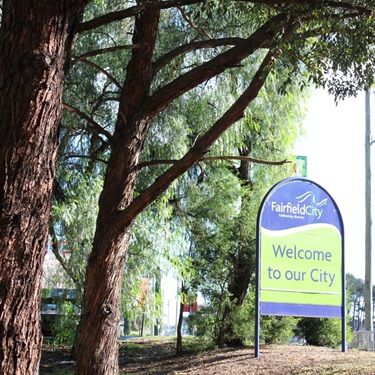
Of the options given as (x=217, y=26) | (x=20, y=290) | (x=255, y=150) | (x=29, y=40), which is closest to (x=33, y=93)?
(x=29, y=40)

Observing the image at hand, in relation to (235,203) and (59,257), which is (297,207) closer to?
(235,203)

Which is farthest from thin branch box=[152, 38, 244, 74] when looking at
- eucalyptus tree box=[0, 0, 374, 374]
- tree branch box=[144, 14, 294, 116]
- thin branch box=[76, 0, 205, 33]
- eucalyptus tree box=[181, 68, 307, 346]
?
eucalyptus tree box=[181, 68, 307, 346]

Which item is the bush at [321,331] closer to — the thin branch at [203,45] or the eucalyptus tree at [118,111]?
the eucalyptus tree at [118,111]

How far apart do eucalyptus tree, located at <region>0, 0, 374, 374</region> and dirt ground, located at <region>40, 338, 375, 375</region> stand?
4.85 meters

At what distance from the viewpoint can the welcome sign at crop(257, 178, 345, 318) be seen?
13820mm

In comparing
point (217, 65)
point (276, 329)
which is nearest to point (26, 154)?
point (217, 65)

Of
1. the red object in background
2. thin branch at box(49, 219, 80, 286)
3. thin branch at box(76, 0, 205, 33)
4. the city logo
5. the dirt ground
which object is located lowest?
the dirt ground

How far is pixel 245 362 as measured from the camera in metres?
13.1

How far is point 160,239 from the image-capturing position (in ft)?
52.7

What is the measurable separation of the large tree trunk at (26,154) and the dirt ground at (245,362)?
734 centimetres

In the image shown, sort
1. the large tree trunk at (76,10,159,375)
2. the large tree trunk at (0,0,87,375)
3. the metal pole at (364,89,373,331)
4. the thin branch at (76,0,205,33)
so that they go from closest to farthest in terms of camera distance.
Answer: the large tree trunk at (0,0,87,375) → the thin branch at (76,0,205,33) → the large tree trunk at (76,10,159,375) → the metal pole at (364,89,373,331)

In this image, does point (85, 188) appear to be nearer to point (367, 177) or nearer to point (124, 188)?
point (124, 188)

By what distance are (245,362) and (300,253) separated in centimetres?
255

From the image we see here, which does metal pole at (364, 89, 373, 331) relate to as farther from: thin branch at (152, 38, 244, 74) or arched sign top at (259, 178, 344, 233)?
thin branch at (152, 38, 244, 74)
